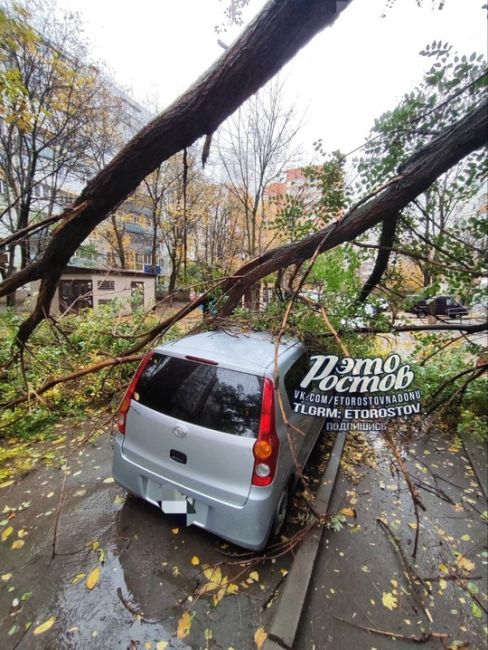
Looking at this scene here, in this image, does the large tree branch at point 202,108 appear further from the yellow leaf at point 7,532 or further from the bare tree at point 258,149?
the bare tree at point 258,149

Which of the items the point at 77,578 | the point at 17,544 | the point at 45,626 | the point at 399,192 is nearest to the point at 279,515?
the point at 77,578

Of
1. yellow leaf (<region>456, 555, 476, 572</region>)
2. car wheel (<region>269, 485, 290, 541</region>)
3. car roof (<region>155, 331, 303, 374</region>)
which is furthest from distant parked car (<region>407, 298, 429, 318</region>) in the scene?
car wheel (<region>269, 485, 290, 541</region>)

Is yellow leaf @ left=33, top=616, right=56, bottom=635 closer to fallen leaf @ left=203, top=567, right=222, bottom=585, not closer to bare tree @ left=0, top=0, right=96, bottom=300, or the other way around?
fallen leaf @ left=203, top=567, right=222, bottom=585

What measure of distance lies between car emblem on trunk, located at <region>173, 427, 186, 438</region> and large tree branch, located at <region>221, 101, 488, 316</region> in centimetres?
167

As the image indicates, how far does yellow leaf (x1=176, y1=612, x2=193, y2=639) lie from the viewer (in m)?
1.73

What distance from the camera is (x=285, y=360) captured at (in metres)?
2.59

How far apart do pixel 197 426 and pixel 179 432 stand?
16 centimetres

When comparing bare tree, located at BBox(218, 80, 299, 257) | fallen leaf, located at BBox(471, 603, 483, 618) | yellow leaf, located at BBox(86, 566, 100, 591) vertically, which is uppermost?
bare tree, located at BBox(218, 80, 299, 257)

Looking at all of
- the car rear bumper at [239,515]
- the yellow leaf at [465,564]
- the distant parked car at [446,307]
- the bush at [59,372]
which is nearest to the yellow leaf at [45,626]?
the car rear bumper at [239,515]

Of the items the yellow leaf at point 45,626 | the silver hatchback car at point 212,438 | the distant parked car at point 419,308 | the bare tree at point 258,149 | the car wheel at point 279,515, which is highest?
the bare tree at point 258,149

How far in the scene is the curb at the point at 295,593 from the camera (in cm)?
173

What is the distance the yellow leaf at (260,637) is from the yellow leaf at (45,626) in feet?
4.28

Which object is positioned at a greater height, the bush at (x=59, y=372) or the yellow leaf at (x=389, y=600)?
the bush at (x=59, y=372)

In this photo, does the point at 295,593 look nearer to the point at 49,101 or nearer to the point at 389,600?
the point at 389,600
